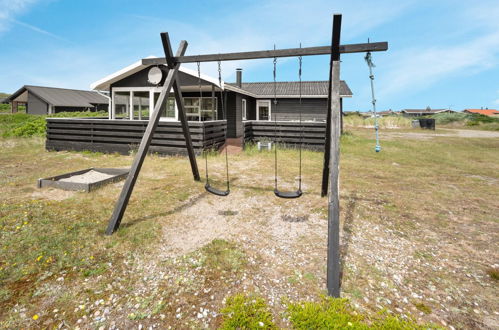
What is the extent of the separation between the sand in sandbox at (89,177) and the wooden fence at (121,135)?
3201 mm

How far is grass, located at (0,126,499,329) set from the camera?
2.28 m

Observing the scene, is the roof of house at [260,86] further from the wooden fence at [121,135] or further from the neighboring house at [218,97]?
the wooden fence at [121,135]

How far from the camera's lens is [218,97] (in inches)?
577

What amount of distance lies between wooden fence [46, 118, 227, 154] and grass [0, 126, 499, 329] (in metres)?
1.64

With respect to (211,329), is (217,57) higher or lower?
higher

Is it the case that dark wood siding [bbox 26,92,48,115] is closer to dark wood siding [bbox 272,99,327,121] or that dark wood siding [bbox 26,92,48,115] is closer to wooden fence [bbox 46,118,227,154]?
wooden fence [bbox 46,118,227,154]

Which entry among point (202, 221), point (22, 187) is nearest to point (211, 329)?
point (202, 221)

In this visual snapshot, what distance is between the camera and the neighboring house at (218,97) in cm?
1191

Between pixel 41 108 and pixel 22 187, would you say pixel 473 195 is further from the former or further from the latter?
pixel 41 108

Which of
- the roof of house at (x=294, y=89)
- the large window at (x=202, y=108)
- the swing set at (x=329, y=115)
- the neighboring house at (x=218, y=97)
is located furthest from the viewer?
the roof of house at (x=294, y=89)

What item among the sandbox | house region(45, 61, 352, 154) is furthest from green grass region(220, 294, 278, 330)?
house region(45, 61, 352, 154)

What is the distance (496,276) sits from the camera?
278cm

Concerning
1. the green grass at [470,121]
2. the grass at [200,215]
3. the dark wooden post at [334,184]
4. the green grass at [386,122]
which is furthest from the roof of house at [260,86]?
the green grass at [470,121]

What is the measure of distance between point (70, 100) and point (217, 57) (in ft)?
123
